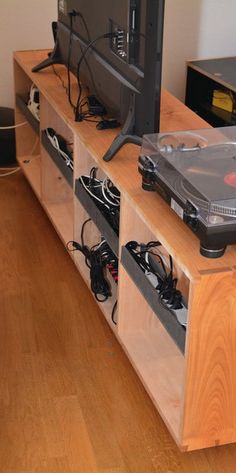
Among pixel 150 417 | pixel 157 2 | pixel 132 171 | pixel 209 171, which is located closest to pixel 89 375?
pixel 150 417

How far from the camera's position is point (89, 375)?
222cm

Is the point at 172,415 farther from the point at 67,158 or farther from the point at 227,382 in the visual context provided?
the point at 67,158

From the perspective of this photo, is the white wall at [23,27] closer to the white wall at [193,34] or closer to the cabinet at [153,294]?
the white wall at [193,34]

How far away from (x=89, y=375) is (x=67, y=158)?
80 centimetres

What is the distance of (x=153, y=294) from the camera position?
6.38ft

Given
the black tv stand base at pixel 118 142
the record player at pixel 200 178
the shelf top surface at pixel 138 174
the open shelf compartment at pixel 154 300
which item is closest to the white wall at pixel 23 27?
the shelf top surface at pixel 138 174

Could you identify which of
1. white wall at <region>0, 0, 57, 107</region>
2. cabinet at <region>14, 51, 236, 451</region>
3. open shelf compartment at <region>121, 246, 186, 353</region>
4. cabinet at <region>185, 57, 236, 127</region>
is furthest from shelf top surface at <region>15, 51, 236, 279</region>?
cabinet at <region>185, 57, 236, 127</region>

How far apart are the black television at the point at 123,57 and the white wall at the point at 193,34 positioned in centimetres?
101

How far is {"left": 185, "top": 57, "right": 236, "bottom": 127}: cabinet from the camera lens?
3.31 metres

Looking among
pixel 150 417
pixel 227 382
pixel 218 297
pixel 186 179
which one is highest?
pixel 186 179

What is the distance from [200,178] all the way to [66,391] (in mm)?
714

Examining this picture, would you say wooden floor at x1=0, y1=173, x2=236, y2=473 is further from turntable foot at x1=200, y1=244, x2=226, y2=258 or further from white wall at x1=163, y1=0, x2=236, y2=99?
white wall at x1=163, y1=0, x2=236, y2=99

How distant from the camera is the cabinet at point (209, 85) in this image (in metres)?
3.31

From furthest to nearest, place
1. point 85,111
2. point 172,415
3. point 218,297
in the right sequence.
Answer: point 85,111, point 172,415, point 218,297
